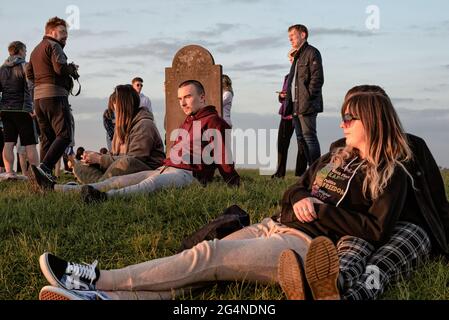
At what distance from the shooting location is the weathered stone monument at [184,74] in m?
11.5

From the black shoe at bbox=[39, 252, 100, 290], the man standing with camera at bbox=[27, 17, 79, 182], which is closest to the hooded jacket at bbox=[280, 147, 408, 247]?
the black shoe at bbox=[39, 252, 100, 290]

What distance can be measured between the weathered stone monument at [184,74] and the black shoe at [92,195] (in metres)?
4.95

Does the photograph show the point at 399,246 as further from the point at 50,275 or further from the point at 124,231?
the point at 124,231

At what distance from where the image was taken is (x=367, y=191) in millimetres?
3824

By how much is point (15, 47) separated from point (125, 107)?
3866 millimetres

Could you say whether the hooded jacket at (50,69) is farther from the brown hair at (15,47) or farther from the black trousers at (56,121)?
the brown hair at (15,47)

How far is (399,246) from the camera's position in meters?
3.73

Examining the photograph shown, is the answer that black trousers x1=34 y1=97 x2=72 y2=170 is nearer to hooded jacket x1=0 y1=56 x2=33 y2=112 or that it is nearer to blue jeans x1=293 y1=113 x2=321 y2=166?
hooded jacket x1=0 y1=56 x2=33 y2=112

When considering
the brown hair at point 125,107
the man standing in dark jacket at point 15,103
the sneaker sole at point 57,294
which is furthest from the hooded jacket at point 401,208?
the man standing in dark jacket at point 15,103

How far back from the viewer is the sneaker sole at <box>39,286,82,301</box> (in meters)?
3.20

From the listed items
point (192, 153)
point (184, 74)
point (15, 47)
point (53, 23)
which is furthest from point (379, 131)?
point (15, 47)

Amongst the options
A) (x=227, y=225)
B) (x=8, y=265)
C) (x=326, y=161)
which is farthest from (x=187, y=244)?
(x=8, y=265)

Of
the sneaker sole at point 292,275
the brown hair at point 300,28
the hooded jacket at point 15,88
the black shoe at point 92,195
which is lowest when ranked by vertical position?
the black shoe at point 92,195

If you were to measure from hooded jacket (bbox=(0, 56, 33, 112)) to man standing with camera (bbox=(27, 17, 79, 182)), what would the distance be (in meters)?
1.65
